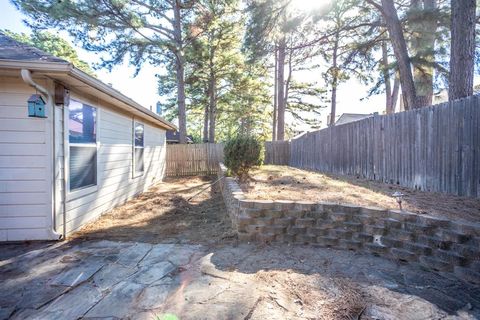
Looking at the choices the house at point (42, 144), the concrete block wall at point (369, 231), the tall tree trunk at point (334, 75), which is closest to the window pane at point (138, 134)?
the house at point (42, 144)

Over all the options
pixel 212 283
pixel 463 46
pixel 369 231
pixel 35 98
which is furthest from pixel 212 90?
pixel 212 283

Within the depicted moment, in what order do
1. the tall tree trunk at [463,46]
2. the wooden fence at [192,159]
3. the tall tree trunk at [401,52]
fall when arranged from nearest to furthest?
the tall tree trunk at [463,46] < the tall tree trunk at [401,52] < the wooden fence at [192,159]

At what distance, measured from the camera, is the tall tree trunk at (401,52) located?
680 centimetres

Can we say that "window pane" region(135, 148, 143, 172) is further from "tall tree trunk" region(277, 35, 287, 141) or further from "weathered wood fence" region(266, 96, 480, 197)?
"tall tree trunk" region(277, 35, 287, 141)

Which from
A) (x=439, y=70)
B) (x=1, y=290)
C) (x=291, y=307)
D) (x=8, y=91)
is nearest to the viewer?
(x=291, y=307)

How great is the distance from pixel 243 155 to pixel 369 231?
3.15 metres

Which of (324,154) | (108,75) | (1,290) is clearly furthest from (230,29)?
(1,290)

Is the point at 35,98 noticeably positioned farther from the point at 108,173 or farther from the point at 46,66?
the point at 108,173

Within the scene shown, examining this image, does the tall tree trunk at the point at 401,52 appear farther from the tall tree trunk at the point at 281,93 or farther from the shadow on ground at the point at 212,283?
the tall tree trunk at the point at 281,93

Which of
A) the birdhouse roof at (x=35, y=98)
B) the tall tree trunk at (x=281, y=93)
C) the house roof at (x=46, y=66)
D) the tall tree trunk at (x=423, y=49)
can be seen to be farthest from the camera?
the tall tree trunk at (x=281, y=93)

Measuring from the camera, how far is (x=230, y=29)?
13578mm

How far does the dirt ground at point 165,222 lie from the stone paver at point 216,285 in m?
0.53

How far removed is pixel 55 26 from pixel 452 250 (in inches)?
501

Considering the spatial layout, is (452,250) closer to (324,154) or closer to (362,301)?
(362,301)
